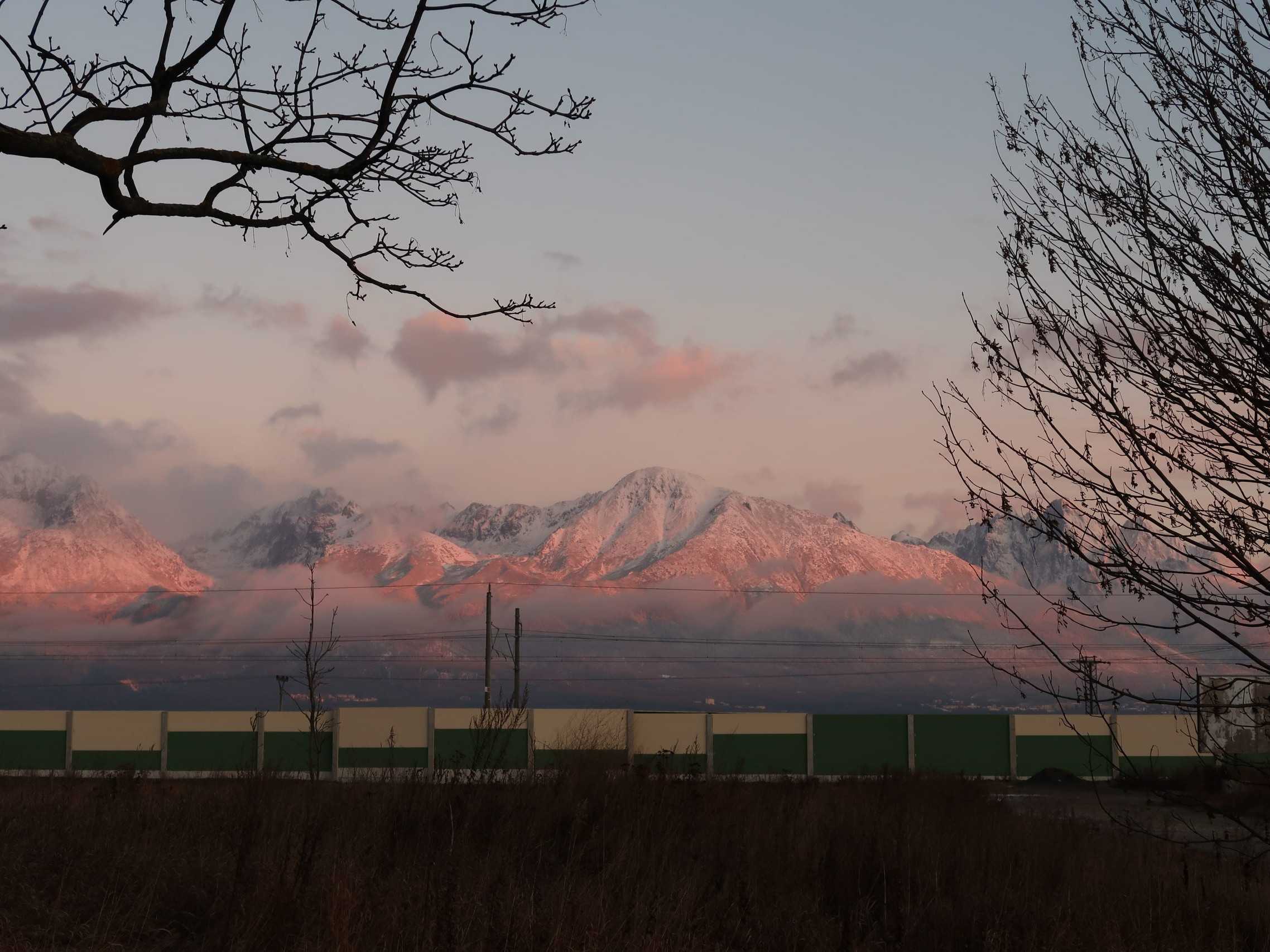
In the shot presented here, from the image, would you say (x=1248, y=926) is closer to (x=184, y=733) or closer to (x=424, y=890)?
(x=424, y=890)

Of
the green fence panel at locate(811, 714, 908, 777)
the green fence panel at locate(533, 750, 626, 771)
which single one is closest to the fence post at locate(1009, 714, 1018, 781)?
the green fence panel at locate(811, 714, 908, 777)

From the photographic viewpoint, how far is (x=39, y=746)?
3250 cm

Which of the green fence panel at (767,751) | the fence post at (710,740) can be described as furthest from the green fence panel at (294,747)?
the green fence panel at (767,751)

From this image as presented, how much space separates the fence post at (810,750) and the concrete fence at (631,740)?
0.11 ft

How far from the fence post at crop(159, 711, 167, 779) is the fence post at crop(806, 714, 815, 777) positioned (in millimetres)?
17096

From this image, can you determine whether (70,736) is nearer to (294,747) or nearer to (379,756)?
(294,747)

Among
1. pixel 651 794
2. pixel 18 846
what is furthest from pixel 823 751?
pixel 18 846

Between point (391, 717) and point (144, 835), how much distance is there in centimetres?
2434

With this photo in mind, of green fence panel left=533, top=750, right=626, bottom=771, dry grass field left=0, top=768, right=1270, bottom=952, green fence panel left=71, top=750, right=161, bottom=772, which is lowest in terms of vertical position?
green fence panel left=71, top=750, right=161, bottom=772

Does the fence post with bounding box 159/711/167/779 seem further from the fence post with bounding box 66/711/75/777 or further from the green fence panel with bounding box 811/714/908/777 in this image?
the green fence panel with bounding box 811/714/908/777

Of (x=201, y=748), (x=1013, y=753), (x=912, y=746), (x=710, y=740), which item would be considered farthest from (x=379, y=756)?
(x=1013, y=753)

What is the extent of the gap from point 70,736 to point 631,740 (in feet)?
49.4

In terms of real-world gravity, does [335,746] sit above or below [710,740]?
below

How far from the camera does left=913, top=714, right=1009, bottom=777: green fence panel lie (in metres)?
34.5
